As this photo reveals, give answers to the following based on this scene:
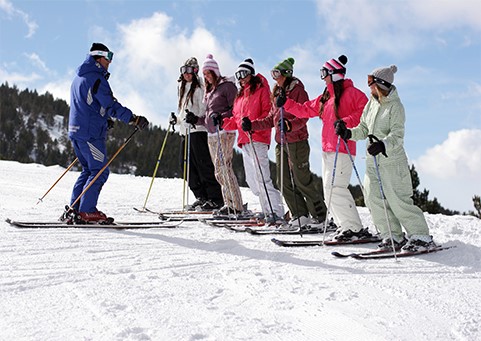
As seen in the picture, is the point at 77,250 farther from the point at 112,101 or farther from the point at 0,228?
the point at 112,101

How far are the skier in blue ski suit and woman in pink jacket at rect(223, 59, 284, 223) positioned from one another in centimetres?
144

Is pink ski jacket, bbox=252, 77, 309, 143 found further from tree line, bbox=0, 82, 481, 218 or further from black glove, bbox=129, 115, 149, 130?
tree line, bbox=0, 82, 481, 218

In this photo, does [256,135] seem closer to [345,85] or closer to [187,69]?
[345,85]

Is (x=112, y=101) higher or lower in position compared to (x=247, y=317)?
higher

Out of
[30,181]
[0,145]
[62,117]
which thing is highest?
[62,117]

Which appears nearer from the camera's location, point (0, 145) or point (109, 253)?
point (109, 253)

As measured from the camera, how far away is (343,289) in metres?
3.32

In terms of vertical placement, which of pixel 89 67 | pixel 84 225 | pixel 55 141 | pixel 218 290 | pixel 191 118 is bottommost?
pixel 218 290

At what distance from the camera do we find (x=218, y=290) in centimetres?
318

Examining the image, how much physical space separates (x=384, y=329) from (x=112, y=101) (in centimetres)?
432

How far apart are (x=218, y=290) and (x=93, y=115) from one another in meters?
3.45

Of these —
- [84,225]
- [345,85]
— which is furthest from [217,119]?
[84,225]

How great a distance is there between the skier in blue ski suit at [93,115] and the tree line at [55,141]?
38.4 meters

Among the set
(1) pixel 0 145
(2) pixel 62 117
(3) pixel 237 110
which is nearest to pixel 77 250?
(3) pixel 237 110
